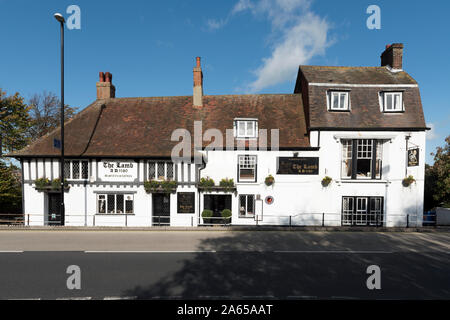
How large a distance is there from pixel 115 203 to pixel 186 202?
15.2 ft

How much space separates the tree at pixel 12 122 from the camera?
19203 mm

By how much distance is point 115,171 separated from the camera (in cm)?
1350

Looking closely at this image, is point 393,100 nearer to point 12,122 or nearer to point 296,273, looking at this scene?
point 296,273

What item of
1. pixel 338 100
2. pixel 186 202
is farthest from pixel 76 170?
pixel 338 100

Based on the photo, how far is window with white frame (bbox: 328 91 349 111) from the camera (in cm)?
1466

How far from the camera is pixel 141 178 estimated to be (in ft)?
44.5

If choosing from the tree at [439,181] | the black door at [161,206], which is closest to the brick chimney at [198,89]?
the black door at [161,206]

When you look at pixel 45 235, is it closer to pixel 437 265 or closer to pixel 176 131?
pixel 176 131

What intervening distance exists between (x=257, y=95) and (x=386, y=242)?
13597 millimetres

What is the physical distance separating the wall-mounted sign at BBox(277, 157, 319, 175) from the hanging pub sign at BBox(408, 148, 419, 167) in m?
5.50

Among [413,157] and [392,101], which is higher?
[392,101]

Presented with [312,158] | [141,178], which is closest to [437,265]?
[312,158]

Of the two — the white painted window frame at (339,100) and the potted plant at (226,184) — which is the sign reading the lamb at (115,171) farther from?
the white painted window frame at (339,100)

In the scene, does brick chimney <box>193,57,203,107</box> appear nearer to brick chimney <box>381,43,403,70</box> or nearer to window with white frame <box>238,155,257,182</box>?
window with white frame <box>238,155,257,182</box>
